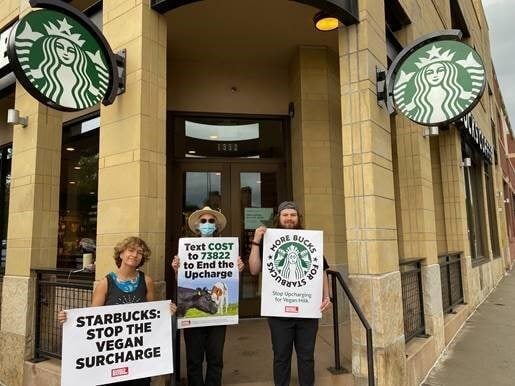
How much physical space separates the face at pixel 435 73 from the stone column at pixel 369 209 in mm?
534

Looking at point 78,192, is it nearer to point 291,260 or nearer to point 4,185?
point 4,185

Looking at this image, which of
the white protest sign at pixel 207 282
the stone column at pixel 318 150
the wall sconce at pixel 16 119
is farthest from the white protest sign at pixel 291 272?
the wall sconce at pixel 16 119

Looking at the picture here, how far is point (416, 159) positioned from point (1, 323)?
5.50 meters

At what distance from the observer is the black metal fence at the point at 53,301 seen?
430 centimetres

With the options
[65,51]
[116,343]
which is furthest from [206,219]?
[65,51]

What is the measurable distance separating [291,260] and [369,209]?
99cm

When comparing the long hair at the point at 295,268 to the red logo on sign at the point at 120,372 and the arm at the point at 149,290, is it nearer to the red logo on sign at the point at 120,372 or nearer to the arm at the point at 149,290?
the arm at the point at 149,290

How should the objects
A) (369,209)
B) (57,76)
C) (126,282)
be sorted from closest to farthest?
(126,282) → (57,76) → (369,209)

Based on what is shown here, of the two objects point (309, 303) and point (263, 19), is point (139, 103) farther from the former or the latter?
point (263, 19)

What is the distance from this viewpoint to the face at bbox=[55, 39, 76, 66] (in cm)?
337

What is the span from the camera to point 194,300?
11.1 feet

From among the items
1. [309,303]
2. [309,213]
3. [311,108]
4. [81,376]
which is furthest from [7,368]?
[311,108]

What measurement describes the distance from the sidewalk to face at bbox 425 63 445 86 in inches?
130

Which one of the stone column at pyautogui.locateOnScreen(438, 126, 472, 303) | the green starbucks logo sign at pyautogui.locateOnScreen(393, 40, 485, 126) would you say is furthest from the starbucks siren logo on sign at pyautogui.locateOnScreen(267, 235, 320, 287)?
the stone column at pyautogui.locateOnScreen(438, 126, 472, 303)
